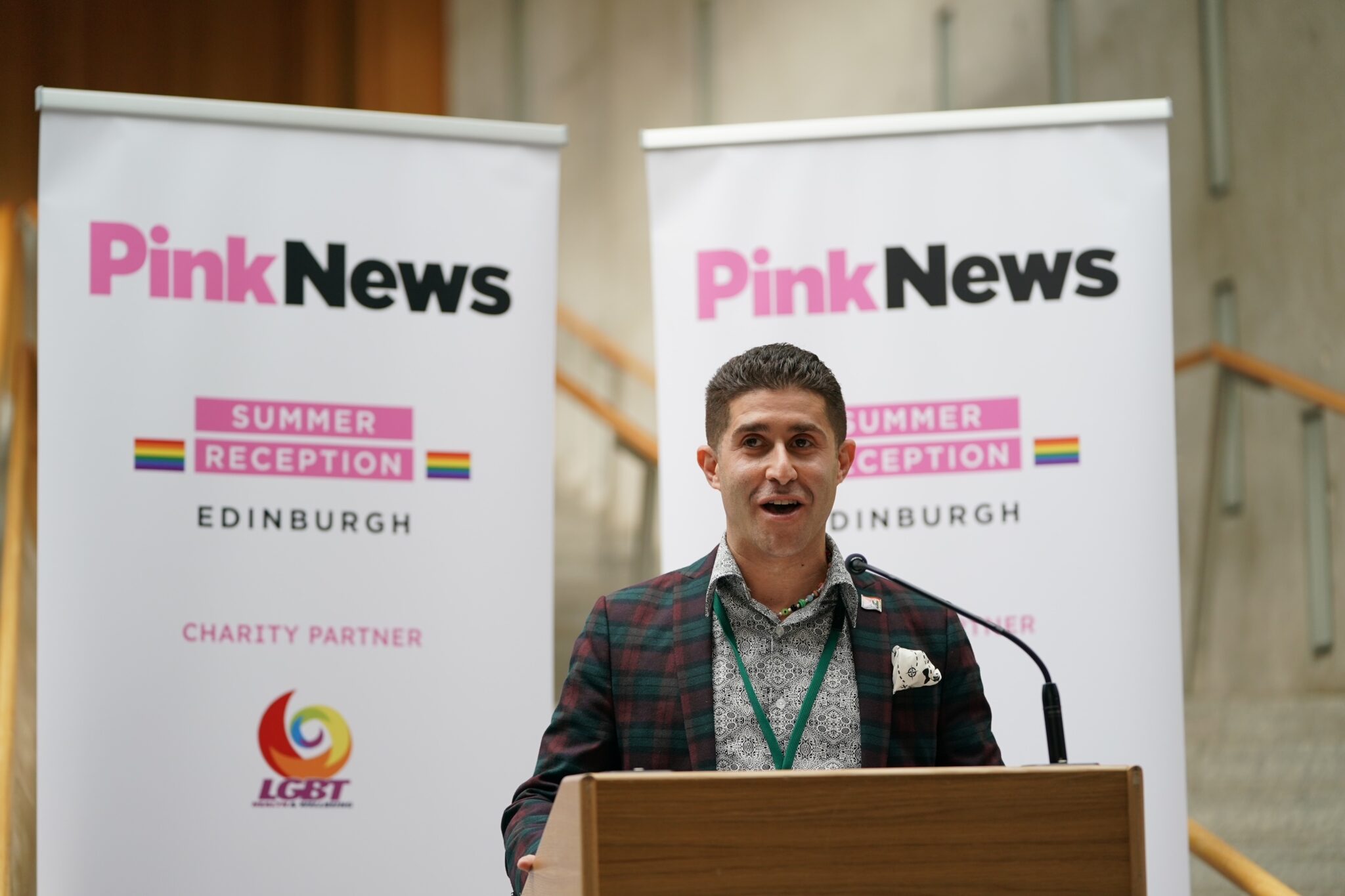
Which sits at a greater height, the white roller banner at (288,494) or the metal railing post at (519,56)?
the metal railing post at (519,56)

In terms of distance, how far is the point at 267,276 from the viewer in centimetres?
332

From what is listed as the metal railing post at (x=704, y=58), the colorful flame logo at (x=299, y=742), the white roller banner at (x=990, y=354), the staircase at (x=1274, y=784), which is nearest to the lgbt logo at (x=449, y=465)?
the white roller banner at (x=990, y=354)

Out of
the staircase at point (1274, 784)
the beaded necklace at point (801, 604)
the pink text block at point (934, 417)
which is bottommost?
the staircase at point (1274, 784)

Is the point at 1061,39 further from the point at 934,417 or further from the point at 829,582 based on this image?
the point at 829,582

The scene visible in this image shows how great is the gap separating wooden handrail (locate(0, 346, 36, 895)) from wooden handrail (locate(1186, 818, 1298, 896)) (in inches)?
98.9

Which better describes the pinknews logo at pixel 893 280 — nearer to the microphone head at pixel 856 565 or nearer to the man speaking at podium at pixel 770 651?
the man speaking at podium at pixel 770 651

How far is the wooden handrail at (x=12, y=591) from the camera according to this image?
3293 millimetres

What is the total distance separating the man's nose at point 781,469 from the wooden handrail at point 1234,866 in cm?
154

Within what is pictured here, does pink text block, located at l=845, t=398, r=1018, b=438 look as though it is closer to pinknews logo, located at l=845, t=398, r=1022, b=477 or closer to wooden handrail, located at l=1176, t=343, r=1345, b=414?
pinknews logo, located at l=845, t=398, r=1022, b=477

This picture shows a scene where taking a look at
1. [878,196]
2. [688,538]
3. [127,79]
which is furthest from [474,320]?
[127,79]

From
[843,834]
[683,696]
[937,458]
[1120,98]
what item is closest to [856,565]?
[683,696]

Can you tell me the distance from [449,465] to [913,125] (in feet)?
4.21

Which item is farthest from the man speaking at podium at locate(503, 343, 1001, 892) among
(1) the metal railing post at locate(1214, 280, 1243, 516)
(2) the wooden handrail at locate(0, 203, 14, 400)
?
(1) the metal railing post at locate(1214, 280, 1243, 516)

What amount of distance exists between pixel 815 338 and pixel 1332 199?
3.04 metres
